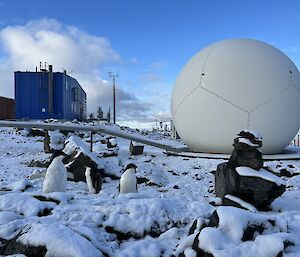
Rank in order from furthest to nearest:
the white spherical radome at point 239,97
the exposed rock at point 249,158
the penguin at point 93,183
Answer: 1. the white spherical radome at point 239,97
2. the penguin at point 93,183
3. the exposed rock at point 249,158

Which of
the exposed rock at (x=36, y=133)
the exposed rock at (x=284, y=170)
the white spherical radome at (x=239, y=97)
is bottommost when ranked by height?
the exposed rock at (x=284, y=170)

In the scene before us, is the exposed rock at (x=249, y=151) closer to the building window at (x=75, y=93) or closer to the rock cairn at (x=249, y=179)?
the rock cairn at (x=249, y=179)

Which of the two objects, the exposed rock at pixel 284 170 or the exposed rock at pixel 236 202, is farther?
the exposed rock at pixel 284 170

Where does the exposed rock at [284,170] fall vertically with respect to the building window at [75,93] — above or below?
below

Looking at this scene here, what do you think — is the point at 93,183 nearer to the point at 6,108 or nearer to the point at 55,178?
the point at 55,178

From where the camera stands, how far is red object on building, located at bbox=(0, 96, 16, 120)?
1396 inches

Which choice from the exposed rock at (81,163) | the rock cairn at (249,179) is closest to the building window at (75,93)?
the exposed rock at (81,163)

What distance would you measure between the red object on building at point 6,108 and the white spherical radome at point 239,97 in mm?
28264

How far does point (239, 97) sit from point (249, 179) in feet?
22.0

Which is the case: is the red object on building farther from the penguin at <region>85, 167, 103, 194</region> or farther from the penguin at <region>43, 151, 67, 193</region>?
the penguin at <region>43, 151, 67, 193</region>

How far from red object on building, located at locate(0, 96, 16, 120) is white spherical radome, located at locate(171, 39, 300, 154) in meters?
28.3

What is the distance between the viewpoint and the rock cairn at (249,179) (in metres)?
6.05

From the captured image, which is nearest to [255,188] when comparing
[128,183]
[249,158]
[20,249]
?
[249,158]

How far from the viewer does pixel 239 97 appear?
1220cm
